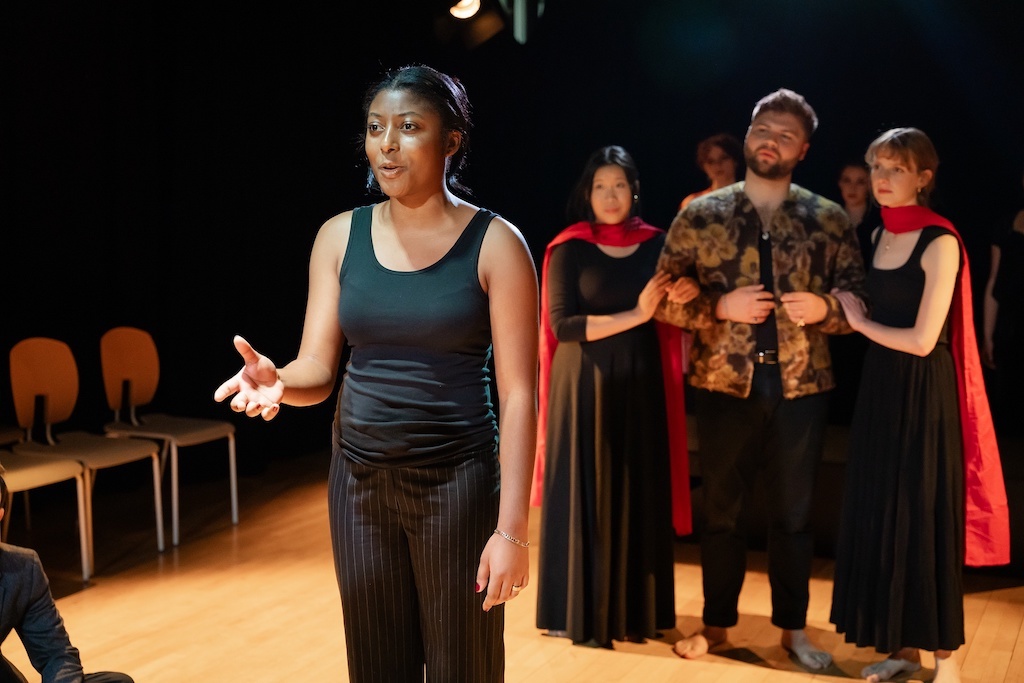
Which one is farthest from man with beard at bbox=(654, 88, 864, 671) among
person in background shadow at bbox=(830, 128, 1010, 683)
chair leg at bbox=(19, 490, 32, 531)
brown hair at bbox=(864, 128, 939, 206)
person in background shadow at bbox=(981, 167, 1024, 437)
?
chair leg at bbox=(19, 490, 32, 531)

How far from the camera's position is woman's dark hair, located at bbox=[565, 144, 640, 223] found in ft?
11.2

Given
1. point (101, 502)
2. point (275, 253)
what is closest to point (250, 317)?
point (275, 253)

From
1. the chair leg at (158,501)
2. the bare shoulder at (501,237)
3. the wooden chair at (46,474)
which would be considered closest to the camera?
the bare shoulder at (501,237)

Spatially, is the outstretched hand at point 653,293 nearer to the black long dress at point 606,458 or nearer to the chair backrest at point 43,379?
Answer: the black long dress at point 606,458

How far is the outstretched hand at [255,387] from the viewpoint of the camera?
5.27 feet

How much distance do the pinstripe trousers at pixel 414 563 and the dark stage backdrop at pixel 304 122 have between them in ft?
13.0

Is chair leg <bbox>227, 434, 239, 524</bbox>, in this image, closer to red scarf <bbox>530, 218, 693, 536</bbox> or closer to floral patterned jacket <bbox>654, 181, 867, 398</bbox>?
red scarf <bbox>530, 218, 693, 536</bbox>

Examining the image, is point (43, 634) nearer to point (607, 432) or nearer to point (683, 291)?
point (607, 432)

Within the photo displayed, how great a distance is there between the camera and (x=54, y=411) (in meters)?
4.56

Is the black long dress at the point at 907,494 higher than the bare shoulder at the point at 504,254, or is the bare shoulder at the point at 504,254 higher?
the bare shoulder at the point at 504,254

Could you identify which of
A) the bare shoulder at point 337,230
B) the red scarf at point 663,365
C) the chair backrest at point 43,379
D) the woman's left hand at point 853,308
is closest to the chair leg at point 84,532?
the chair backrest at point 43,379

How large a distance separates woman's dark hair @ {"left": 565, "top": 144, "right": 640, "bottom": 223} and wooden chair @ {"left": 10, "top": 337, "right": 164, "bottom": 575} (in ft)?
6.98

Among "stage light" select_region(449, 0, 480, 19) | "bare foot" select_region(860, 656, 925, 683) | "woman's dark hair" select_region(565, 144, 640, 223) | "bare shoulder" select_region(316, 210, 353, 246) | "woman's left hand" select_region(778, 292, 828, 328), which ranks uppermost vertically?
"stage light" select_region(449, 0, 480, 19)

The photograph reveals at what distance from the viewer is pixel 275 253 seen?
6.40m
